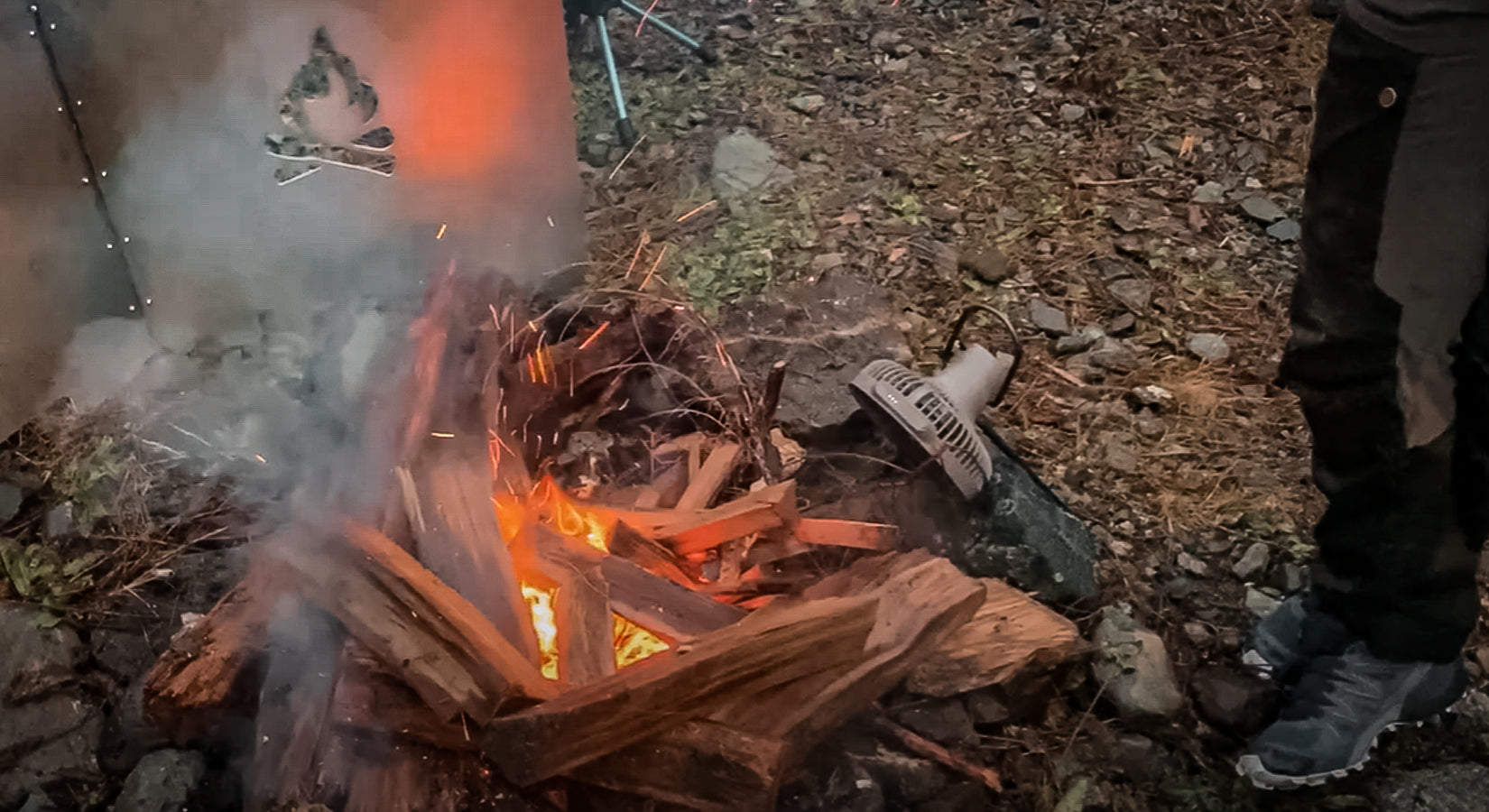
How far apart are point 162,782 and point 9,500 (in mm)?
973

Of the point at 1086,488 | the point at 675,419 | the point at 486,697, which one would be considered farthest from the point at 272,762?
the point at 1086,488

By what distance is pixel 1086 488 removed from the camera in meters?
2.45

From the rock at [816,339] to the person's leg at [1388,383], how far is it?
0.95m

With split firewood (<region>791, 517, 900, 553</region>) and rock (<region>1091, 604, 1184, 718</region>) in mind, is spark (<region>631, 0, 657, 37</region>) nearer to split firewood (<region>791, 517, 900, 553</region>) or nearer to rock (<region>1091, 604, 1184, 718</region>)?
split firewood (<region>791, 517, 900, 553</region>)

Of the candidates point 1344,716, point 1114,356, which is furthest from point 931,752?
point 1114,356

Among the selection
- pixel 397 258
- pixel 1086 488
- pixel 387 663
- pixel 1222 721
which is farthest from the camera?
pixel 397 258

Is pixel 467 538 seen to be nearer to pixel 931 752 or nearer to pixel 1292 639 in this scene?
pixel 931 752

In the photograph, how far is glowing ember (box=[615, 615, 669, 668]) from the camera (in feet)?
5.89

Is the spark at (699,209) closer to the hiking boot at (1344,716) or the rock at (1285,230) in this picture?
the rock at (1285,230)

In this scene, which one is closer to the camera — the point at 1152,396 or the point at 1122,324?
the point at 1152,396

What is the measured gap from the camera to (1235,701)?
1927mm

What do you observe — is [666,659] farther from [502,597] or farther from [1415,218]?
[1415,218]

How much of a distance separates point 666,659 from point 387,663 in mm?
405

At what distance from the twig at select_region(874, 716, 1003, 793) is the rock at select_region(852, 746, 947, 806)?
0.03 metres
